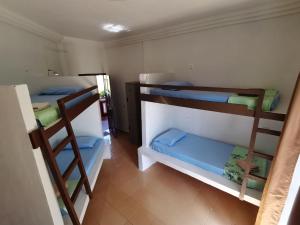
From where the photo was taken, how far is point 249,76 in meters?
2.13

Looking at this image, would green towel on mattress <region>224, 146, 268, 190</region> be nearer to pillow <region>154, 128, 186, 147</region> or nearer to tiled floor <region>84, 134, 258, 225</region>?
tiled floor <region>84, 134, 258, 225</region>

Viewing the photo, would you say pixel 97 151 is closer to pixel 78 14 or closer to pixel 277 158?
pixel 78 14

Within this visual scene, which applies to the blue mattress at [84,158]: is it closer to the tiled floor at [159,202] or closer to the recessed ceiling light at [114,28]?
the tiled floor at [159,202]

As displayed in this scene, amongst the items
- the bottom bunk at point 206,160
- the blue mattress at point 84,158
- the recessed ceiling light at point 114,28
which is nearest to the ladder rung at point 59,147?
the blue mattress at point 84,158

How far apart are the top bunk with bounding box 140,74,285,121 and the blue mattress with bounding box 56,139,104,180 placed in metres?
1.08

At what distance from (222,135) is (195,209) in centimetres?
127

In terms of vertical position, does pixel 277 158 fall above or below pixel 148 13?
below

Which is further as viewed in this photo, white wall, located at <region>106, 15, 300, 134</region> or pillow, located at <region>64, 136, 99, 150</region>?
pillow, located at <region>64, 136, 99, 150</region>

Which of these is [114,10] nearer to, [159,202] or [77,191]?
[77,191]

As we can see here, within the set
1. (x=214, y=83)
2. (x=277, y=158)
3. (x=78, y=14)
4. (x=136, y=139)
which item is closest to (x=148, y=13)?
(x=78, y=14)

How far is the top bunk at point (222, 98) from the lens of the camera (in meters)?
1.35

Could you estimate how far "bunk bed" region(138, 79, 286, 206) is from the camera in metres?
1.42

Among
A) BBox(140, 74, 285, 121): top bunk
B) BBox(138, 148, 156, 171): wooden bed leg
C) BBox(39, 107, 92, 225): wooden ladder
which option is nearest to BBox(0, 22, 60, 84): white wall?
BBox(39, 107, 92, 225): wooden ladder

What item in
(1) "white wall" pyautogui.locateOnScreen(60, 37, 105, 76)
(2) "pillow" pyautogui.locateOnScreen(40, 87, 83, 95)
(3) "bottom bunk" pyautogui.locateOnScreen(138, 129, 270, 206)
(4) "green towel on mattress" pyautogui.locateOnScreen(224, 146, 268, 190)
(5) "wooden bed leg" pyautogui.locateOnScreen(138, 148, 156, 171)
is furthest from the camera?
(1) "white wall" pyautogui.locateOnScreen(60, 37, 105, 76)
